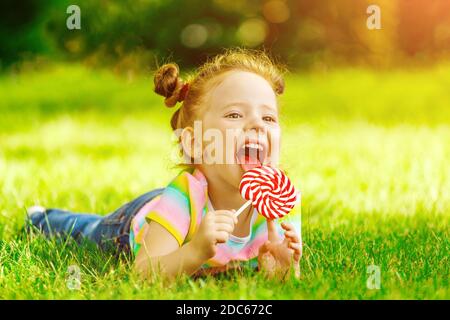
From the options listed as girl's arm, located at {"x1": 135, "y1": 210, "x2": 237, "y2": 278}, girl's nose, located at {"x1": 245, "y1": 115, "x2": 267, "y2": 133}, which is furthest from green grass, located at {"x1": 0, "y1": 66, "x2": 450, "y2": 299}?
girl's nose, located at {"x1": 245, "y1": 115, "x2": 267, "y2": 133}

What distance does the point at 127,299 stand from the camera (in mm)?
1999

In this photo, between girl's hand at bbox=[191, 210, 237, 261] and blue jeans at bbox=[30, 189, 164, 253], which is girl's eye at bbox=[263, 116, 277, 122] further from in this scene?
blue jeans at bbox=[30, 189, 164, 253]

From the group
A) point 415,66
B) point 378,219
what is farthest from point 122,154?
point 415,66

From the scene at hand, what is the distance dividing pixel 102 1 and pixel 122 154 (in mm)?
3954

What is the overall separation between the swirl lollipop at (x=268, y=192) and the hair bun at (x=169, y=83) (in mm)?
396

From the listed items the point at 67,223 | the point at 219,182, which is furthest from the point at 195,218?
the point at 67,223

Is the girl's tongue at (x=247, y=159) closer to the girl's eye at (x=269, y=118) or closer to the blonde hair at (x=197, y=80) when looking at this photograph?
the girl's eye at (x=269, y=118)

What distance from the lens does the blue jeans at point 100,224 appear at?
2801mm

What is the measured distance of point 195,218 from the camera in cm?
229

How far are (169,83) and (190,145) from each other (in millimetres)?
212

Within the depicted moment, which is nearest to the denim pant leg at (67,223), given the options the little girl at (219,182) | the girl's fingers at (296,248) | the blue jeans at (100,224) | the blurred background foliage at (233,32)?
the blue jeans at (100,224)

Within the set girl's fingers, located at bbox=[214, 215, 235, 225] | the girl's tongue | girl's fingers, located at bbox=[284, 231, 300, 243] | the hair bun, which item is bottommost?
girl's fingers, located at bbox=[284, 231, 300, 243]

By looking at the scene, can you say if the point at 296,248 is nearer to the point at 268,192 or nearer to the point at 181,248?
the point at 268,192

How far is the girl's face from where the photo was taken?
2.23 m
